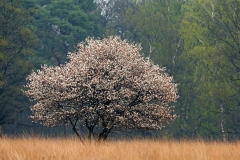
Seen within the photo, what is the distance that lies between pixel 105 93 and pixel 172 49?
26.3 meters

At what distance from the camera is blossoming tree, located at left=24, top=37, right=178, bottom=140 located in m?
24.4

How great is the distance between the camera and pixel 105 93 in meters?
24.5

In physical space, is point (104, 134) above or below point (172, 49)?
below

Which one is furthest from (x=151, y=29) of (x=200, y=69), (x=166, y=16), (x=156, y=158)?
(x=156, y=158)

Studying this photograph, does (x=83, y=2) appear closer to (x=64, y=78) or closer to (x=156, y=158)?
(x=64, y=78)

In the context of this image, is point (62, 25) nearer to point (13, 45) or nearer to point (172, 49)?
point (13, 45)

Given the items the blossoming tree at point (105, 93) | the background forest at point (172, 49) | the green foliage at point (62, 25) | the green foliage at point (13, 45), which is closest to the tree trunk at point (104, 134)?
the blossoming tree at point (105, 93)

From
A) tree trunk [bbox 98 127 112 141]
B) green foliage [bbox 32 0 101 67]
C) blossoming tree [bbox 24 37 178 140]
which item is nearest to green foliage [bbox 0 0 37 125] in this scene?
green foliage [bbox 32 0 101 67]

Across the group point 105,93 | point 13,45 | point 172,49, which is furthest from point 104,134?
point 172,49

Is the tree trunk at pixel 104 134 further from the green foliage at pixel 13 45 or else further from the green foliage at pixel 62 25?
the green foliage at pixel 62 25

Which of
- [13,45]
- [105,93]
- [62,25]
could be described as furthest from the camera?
[62,25]

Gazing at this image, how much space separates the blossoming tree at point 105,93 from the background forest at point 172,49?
15.4 m

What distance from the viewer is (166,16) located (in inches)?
2164

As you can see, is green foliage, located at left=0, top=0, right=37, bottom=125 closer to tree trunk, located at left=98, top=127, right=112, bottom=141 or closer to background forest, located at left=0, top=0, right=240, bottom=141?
background forest, located at left=0, top=0, right=240, bottom=141
